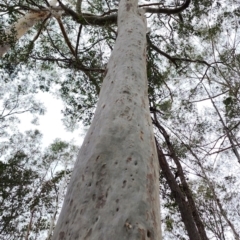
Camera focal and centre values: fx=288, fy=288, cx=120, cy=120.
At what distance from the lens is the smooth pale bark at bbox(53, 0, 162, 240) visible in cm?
92

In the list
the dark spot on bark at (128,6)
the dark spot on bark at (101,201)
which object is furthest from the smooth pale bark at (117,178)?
the dark spot on bark at (128,6)

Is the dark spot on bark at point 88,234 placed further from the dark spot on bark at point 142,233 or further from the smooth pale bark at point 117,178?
the dark spot on bark at point 142,233

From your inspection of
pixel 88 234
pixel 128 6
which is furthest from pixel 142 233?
pixel 128 6

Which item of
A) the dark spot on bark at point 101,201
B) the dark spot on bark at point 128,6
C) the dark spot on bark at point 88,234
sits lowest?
the dark spot on bark at point 88,234

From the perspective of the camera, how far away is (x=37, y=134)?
12.2 meters

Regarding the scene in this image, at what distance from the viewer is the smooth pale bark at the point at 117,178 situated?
0.92m

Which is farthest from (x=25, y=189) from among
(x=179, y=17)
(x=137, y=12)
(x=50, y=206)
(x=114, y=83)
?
(x=114, y=83)

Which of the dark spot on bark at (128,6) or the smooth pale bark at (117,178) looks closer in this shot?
the smooth pale bark at (117,178)

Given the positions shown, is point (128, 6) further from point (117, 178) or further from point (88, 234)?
point (88, 234)

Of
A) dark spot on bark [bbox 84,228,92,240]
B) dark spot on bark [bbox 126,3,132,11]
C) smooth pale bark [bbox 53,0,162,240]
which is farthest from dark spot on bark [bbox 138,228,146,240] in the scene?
dark spot on bark [bbox 126,3,132,11]

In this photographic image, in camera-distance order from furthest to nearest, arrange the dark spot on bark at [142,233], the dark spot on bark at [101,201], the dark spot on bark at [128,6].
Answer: the dark spot on bark at [128,6] → the dark spot on bark at [101,201] → the dark spot on bark at [142,233]

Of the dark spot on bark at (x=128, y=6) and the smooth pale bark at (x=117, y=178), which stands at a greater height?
the dark spot on bark at (x=128, y=6)

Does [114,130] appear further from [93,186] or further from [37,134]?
[37,134]

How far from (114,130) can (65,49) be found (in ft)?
23.2
